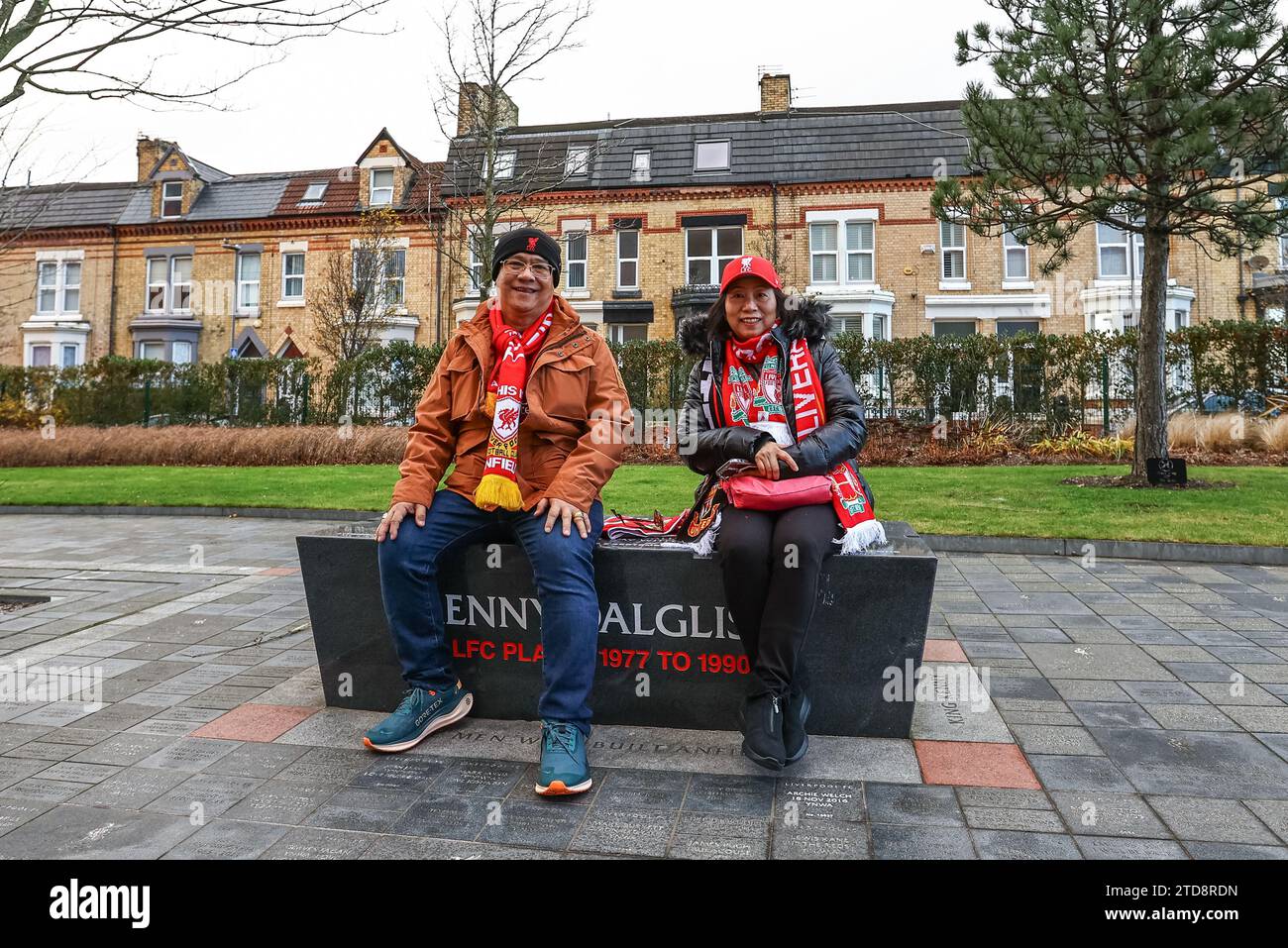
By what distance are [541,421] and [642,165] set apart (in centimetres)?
2550

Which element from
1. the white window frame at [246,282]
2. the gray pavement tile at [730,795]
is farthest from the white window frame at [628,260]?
the gray pavement tile at [730,795]

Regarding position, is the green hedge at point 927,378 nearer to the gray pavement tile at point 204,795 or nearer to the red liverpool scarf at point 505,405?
the red liverpool scarf at point 505,405

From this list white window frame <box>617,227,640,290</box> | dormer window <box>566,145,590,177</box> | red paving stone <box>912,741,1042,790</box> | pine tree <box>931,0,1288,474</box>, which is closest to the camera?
red paving stone <box>912,741,1042,790</box>

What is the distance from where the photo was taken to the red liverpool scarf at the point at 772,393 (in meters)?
3.34

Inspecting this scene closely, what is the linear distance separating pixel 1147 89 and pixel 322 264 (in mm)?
25509

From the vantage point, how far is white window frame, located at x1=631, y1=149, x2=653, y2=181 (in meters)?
26.7

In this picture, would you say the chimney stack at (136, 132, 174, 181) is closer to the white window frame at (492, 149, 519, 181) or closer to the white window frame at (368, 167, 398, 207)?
the white window frame at (368, 167, 398, 207)

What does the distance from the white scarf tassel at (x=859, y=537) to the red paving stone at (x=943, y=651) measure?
4.09ft

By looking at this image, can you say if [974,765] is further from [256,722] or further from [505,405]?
[256,722]

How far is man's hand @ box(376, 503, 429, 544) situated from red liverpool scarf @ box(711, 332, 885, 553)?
126cm

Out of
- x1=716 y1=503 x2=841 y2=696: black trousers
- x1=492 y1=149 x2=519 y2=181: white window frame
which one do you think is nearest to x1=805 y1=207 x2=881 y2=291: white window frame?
x1=492 y1=149 x2=519 y2=181: white window frame
